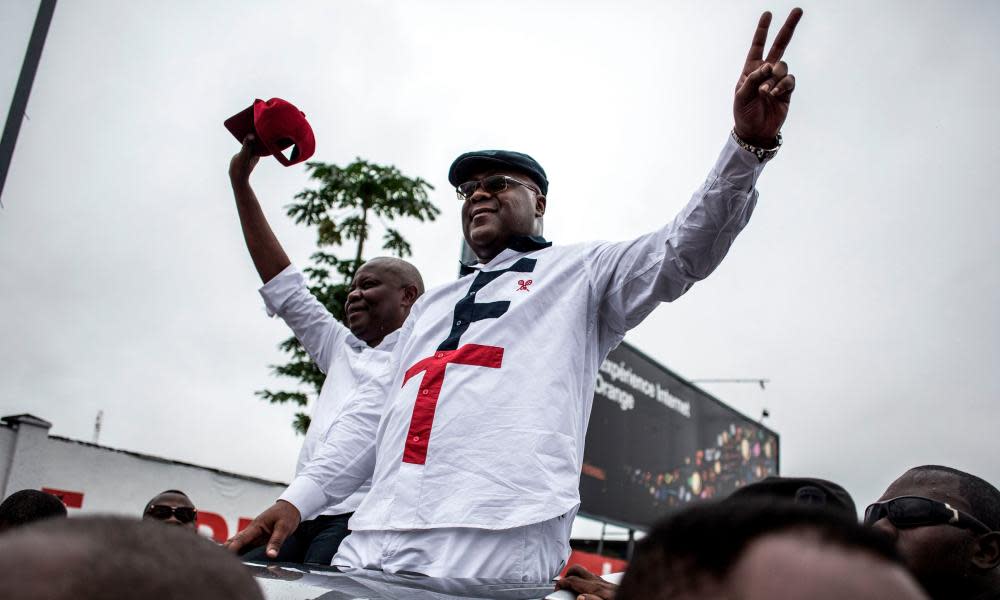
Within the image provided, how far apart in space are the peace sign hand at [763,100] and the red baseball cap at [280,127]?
171 centimetres

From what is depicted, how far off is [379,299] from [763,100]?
1.98 m

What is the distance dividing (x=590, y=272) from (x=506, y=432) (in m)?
0.53

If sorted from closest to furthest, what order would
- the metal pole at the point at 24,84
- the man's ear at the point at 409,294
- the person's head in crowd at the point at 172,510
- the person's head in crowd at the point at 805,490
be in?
the person's head in crowd at the point at 805,490
the man's ear at the point at 409,294
the metal pole at the point at 24,84
the person's head in crowd at the point at 172,510

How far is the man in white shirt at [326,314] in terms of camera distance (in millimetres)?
3100

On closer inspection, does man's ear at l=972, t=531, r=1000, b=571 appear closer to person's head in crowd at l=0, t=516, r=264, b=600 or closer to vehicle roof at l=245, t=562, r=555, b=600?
vehicle roof at l=245, t=562, r=555, b=600

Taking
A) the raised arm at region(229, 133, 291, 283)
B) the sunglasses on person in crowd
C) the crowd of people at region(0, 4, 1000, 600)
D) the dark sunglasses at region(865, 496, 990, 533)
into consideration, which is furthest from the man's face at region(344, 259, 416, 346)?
the dark sunglasses at region(865, 496, 990, 533)

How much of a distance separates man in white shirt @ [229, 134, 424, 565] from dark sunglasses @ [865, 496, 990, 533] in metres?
1.65

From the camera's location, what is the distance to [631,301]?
2125 mm

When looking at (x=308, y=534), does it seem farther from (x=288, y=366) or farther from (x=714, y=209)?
(x=288, y=366)

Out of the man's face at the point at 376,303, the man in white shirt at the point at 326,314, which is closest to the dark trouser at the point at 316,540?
the man in white shirt at the point at 326,314

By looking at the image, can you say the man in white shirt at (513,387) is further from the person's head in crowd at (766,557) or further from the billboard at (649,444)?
the billboard at (649,444)

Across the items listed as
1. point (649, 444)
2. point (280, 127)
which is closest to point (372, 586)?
point (280, 127)

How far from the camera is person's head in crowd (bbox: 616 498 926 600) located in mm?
535

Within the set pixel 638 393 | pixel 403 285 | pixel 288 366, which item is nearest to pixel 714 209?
pixel 403 285
